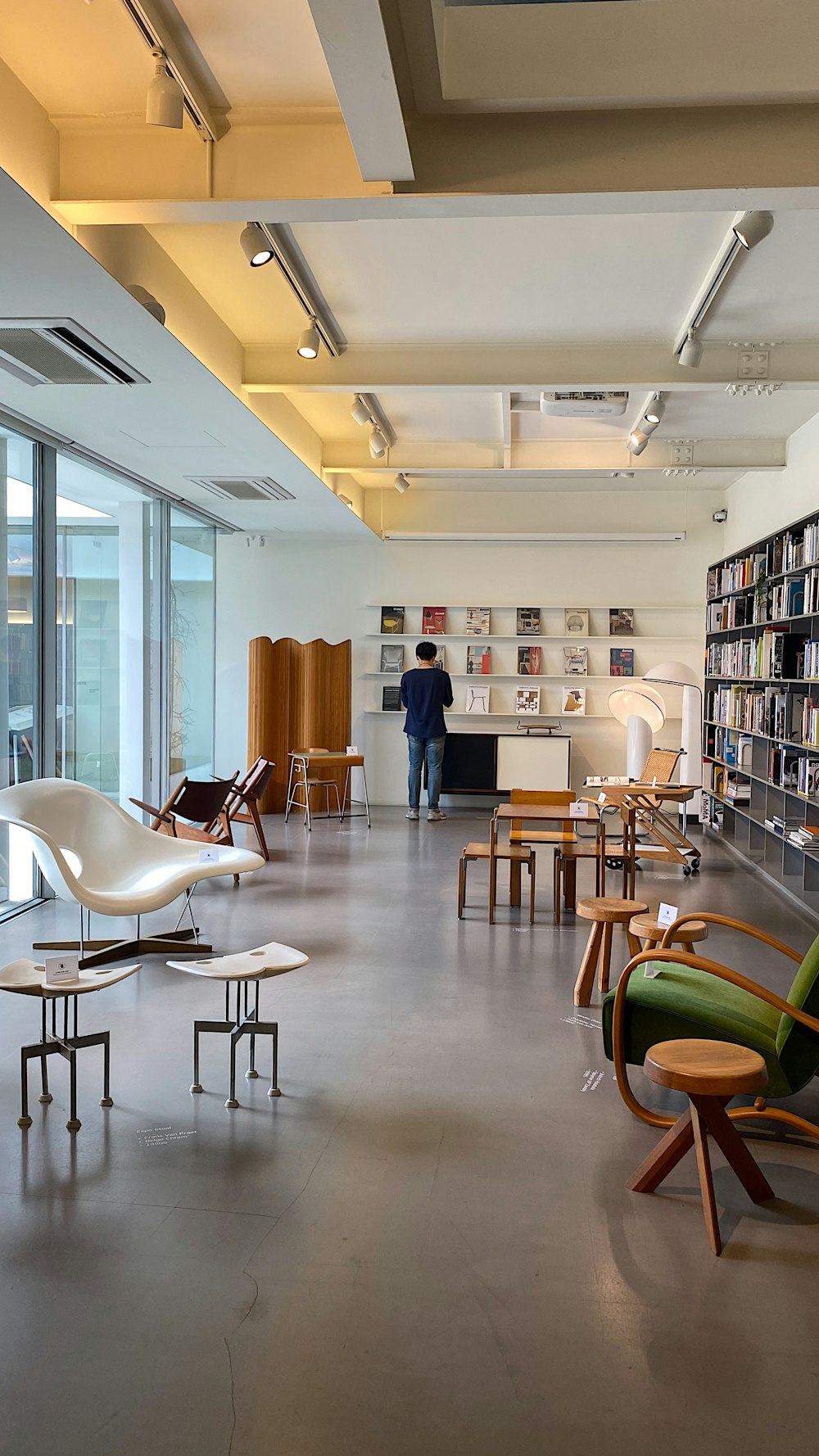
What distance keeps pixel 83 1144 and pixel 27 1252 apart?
0.64m

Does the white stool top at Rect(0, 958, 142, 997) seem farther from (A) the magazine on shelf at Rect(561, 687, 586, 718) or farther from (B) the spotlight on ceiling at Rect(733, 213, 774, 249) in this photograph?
(A) the magazine on shelf at Rect(561, 687, 586, 718)

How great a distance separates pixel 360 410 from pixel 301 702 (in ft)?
15.5

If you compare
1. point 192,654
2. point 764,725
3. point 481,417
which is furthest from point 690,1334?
point 192,654

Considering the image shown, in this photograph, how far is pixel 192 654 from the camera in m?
11.0

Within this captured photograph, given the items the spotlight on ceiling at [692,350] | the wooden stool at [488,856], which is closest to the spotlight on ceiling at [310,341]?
the spotlight on ceiling at [692,350]

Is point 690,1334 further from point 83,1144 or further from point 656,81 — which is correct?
point 656,81

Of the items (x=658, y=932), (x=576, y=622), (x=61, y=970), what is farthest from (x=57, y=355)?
(x=576, y=622)

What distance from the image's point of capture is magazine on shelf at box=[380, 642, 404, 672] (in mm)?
12281

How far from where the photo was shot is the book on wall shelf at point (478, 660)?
39.6 feet

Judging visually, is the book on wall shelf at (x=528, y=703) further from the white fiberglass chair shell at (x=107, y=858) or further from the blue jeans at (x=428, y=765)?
the white fiberglass chair shell at (x=107, y=858)

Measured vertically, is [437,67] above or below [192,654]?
above

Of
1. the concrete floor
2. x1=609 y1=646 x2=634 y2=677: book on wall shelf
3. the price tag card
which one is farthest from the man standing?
the price tag card

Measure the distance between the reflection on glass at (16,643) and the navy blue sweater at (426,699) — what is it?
196 inches

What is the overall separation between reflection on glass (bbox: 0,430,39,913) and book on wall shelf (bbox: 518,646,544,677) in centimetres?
643
